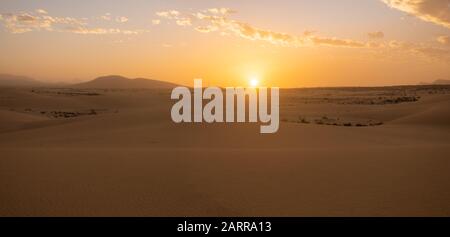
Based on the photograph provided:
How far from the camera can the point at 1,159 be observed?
951 cm

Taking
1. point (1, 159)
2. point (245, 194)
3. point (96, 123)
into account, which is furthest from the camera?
point (96, 123)

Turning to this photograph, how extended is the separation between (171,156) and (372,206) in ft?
17.6

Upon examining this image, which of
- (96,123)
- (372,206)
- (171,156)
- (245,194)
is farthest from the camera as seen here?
(96,123)

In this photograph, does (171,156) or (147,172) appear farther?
(171,156)

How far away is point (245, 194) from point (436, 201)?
3.02 m
